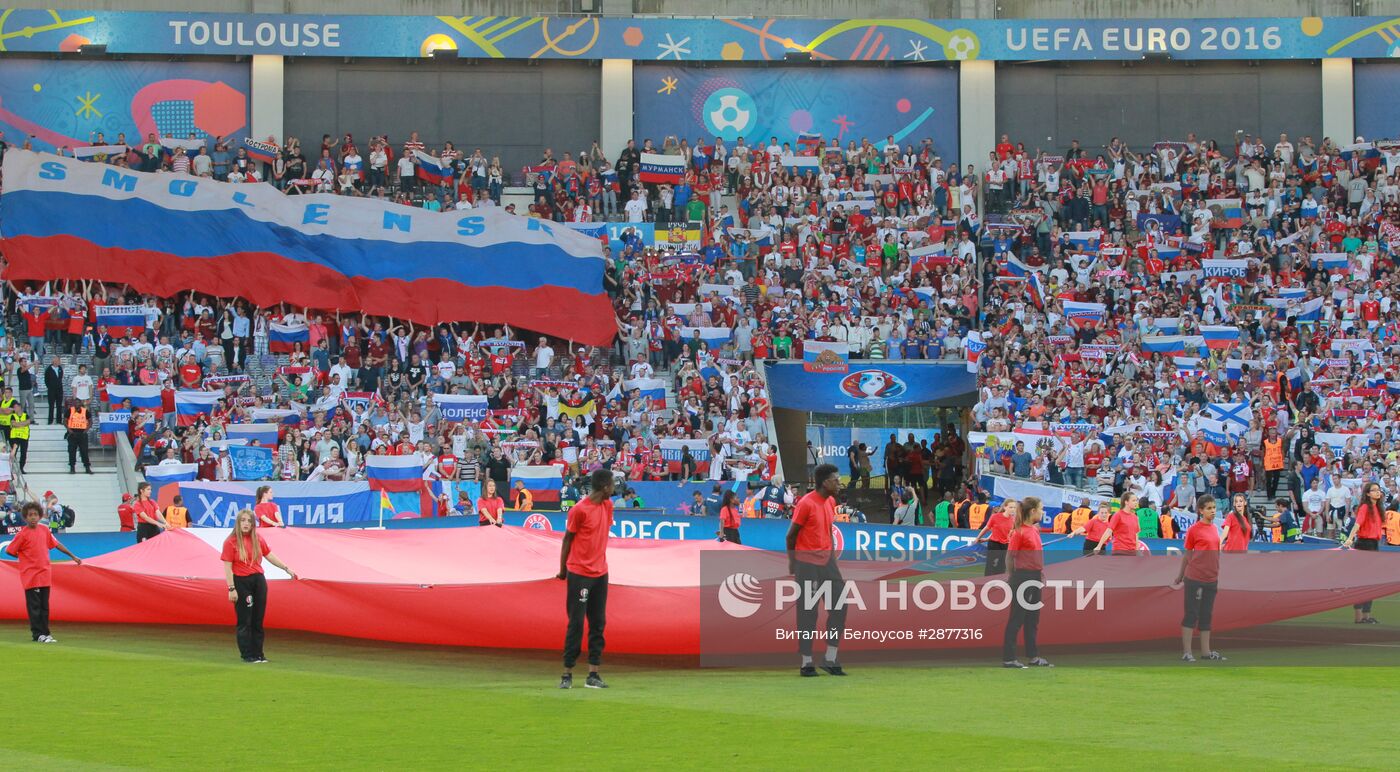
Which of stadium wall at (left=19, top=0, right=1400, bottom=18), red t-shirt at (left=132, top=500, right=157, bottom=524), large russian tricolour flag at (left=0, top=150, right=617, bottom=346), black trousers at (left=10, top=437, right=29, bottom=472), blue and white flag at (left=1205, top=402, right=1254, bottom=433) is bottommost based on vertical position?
red t-shirt at (left=132, top=500, right=157, bottom=524)

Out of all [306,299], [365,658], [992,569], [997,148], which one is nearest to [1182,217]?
[997,148]

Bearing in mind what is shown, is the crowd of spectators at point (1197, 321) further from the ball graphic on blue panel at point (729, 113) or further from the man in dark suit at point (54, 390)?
the man in dark suit at point (54, 390)

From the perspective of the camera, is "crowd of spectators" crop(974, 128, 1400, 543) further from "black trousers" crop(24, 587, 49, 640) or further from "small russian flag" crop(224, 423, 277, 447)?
"black trousers" crop(24, 587, 49, 640)

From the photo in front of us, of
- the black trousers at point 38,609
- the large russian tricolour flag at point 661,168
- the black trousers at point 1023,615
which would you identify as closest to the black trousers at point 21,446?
the black trousers at point 38,609

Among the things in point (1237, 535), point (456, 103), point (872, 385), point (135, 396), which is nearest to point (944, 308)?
point (872, 385)

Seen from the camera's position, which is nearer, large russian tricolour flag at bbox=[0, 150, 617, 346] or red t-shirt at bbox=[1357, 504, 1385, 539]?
red t-shirt at bbox=[1357, 504, 1385, 539]

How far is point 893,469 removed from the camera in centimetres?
3406

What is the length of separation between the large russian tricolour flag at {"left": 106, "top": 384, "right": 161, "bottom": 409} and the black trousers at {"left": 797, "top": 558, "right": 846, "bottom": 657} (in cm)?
1995

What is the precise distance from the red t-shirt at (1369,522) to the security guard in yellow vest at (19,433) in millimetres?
20934

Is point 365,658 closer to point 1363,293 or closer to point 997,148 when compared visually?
point 1363,293

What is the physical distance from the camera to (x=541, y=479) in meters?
29.3

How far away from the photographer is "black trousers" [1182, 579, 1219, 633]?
48.6 ft

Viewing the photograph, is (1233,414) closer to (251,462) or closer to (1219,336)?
(1219,336)

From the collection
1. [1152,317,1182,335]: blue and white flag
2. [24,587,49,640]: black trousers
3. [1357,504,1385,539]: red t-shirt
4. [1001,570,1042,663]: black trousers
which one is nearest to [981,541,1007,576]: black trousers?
[1001,570,1042,663]: black trousers
